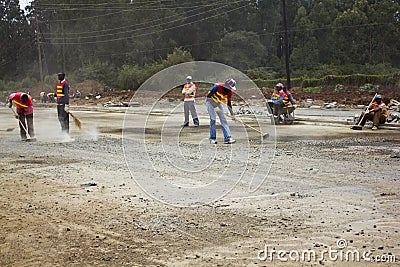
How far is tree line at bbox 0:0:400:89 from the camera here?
59.1 m

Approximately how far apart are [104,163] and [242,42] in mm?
52491

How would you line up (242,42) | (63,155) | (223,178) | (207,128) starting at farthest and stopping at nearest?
(242,42)
(207,128)
(63,155)
(223,178)

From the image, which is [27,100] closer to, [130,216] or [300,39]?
[130,216]

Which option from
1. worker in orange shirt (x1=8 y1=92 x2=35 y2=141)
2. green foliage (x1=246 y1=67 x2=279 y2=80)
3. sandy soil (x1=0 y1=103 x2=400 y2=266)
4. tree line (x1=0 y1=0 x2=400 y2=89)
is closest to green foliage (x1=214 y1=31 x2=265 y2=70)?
tree line (x1=0 y1=0 x2=400 y2=89)

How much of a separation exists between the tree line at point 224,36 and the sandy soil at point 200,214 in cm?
4195

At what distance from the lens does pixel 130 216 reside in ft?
21.3

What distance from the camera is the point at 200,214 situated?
648cm

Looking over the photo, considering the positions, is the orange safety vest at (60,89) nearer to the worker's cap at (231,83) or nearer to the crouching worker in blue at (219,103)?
the crouching worker in blue at (219,103)

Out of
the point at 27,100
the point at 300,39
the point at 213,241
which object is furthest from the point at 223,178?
the point at 300,39

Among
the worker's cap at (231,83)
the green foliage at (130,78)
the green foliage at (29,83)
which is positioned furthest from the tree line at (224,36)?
the worker's cap at (231,83)

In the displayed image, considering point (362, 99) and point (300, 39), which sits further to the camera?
point (300, 39)

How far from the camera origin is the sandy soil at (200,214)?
5.06 meters

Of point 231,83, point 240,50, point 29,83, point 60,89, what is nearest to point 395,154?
point 231,83

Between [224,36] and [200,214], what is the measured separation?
194 feet
